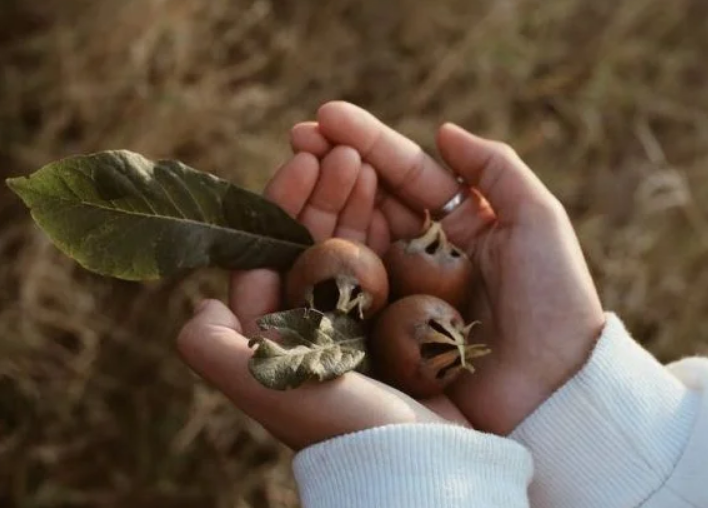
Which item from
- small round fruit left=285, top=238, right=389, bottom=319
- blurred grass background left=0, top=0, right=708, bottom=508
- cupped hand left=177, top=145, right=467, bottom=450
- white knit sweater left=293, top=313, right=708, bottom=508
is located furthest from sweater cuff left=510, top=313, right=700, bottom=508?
blurred grass background left=0, top=0, right=708, bottom=508

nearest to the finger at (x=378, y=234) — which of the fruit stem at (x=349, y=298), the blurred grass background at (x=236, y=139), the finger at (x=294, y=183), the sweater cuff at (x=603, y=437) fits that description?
the finger at (x=294, y=183)

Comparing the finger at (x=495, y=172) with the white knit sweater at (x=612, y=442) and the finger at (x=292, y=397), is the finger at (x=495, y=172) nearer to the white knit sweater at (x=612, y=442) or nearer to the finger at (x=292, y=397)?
the white knit sweater at (x=612, y=442)

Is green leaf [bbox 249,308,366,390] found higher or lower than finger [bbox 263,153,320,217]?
lower

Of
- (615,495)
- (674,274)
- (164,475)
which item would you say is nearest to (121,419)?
→ (164,475)

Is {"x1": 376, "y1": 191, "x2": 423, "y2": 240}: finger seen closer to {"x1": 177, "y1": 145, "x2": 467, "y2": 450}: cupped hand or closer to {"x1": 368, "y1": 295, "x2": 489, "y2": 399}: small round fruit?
{"x1": 177, "y1": 145, "x2": 467, "y2": 450}: cupped hand

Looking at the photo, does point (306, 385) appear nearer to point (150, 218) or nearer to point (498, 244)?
point (150, 218)
